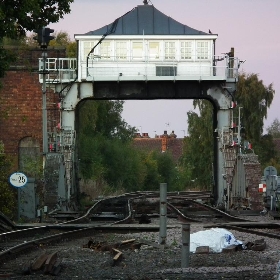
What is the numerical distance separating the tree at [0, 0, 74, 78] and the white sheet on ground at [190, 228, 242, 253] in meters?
10.7

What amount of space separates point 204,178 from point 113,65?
144 feet

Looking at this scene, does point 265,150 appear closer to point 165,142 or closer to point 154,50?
point 154,50

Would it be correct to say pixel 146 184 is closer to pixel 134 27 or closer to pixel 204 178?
pixel 204 178

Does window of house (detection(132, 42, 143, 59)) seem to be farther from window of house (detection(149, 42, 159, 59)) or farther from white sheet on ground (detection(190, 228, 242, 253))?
white sheet on ground (detection(190, 228, 242, 253))

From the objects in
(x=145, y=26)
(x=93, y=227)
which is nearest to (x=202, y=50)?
(x=145, y=26)

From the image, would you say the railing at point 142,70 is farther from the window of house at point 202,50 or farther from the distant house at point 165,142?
the distant house at point 165,142

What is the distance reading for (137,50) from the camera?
46.5 m

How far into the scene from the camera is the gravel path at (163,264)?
12.3 metres

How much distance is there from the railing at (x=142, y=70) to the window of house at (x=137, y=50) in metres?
0.20

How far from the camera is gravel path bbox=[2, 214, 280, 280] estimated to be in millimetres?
12289

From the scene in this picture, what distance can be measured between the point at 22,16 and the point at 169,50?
21.0 m

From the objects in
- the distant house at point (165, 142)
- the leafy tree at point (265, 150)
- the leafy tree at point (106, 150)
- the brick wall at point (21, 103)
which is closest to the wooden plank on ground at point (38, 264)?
the brick wall at point (21, 103)

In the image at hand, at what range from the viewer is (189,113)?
89000 millimetres

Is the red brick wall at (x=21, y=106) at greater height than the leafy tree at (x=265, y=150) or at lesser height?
greater
